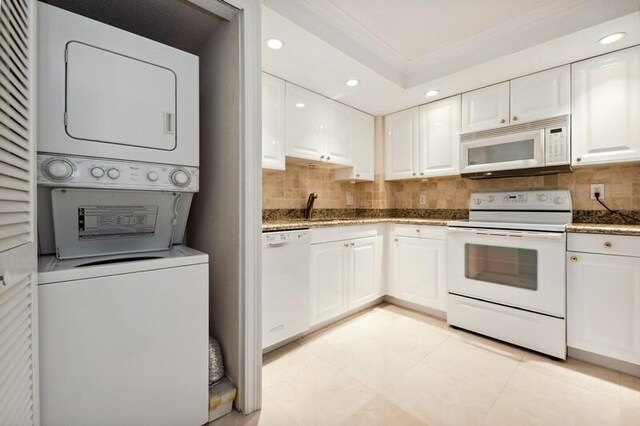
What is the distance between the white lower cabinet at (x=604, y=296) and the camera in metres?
1.64

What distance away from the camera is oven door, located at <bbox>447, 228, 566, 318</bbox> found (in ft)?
6.15

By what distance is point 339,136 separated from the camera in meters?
2.79

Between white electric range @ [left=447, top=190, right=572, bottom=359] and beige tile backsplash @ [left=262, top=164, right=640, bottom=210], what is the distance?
0.16m

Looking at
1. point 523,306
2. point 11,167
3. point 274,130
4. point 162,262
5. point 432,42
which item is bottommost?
point 523,306

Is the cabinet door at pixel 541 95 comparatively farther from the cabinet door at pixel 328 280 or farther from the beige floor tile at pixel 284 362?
the beige floor tile at pixel 284 362

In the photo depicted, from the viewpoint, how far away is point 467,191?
2.82 meters

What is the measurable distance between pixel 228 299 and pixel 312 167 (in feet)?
5.93

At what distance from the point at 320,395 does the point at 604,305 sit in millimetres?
1827

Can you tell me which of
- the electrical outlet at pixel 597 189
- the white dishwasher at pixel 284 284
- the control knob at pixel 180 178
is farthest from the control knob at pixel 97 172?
the electrical outlet at pixel 597 189

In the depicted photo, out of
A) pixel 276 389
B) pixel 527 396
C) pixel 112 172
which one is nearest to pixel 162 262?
pixel 112 172

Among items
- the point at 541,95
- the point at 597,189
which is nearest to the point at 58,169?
the point at 541,95

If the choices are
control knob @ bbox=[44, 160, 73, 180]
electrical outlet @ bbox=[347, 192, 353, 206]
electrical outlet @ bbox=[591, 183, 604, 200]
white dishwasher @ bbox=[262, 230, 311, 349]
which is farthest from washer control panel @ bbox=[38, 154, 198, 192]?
electrical outlet @ bbox=[591, 183, 604, 200]

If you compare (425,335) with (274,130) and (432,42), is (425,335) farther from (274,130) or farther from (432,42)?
(432,42)

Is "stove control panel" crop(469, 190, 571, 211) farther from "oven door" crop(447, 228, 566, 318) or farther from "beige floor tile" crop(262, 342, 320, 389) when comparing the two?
"beige floor tile" crop(262, 342, 320, 389)
